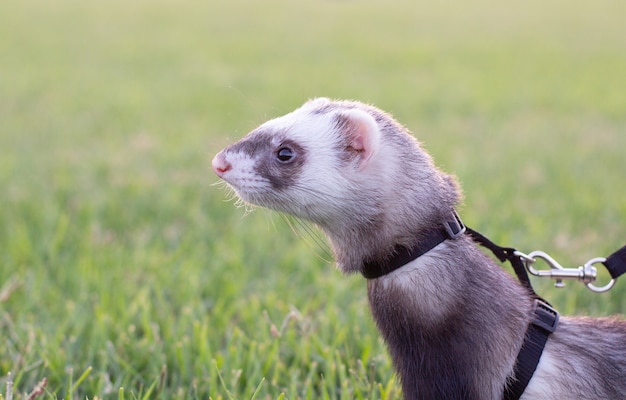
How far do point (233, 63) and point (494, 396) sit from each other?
38.9 ft

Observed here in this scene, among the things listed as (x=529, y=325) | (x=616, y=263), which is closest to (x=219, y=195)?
(x=616, y=263)

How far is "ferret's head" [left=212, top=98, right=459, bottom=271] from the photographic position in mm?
2203

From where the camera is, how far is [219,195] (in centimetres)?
588

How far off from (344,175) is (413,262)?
37 cm

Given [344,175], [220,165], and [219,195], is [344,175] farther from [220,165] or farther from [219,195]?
[219,195]

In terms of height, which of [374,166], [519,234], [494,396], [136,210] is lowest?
[136,210]

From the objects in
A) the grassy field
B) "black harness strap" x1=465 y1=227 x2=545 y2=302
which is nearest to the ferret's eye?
the grassy field

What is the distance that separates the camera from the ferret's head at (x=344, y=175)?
220 centimetres

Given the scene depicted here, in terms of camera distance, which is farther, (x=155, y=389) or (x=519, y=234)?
(x=519, y=234)

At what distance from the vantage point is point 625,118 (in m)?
9.30

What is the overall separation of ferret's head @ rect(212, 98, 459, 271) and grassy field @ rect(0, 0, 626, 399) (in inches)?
12.8

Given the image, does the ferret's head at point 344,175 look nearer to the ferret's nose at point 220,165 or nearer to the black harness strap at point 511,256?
the ferret's nose at point 220,165

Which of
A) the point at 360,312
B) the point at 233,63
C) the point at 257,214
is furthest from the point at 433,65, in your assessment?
the point at 360,312

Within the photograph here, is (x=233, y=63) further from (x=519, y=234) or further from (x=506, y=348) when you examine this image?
(x=506, y=348)
